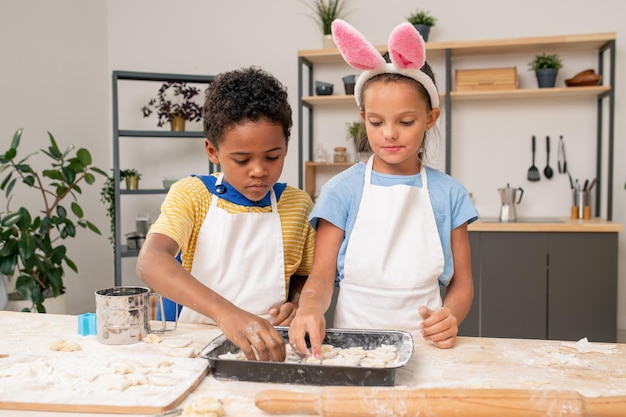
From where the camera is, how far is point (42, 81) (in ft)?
11.9

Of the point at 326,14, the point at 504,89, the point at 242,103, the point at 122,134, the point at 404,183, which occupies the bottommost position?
the point at 404,183

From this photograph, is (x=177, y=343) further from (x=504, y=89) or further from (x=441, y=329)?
(x=504, y=89)

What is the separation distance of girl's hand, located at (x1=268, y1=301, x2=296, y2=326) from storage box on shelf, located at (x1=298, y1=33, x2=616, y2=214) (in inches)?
103

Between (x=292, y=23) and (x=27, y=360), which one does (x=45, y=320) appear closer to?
(x=27, y=360)

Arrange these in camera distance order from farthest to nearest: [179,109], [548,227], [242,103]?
1. [179,109]
2. [548,227]
3. [242,103]

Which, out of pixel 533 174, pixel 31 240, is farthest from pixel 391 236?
pixel 533 174

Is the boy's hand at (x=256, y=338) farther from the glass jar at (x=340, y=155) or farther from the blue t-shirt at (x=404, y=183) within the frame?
the glass jar at (x=340, y=155)

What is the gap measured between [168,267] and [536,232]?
2.66 metres

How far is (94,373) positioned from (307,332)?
0.35 m

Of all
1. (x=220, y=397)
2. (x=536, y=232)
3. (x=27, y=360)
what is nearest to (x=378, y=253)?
(x=220, y=397)

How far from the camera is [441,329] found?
3.58 ft

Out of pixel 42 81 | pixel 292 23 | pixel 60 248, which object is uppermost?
pixel 292 23

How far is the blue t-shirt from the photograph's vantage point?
1.34 meters

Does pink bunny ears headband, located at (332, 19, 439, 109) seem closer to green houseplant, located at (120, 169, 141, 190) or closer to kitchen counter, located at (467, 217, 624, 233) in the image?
kitchen counter, located at (467, 217, 624, 233)
